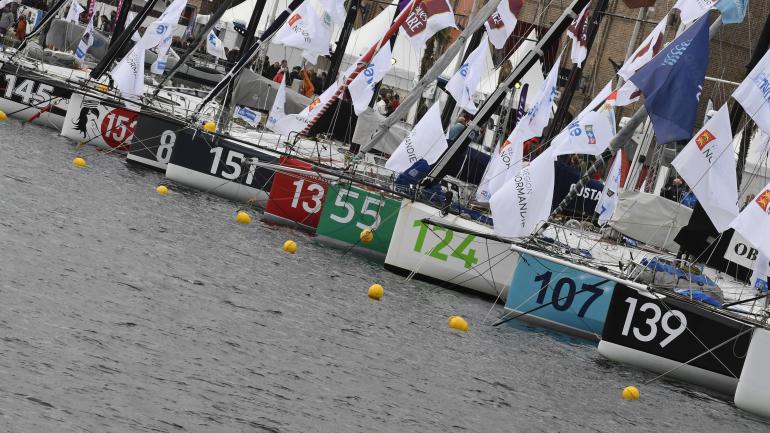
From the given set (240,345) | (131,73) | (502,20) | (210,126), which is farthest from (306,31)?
(240,345)

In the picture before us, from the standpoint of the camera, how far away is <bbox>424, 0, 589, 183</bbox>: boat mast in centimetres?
2444

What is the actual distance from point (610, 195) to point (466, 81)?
344 cm

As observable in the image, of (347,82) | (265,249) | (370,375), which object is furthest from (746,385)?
(347,82)

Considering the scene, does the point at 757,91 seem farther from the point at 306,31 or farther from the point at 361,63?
the point at 306,31

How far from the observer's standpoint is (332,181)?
24.9m

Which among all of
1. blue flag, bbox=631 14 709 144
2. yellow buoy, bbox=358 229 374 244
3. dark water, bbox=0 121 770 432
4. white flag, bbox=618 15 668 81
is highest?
white flag, bbox=618 15 668 81

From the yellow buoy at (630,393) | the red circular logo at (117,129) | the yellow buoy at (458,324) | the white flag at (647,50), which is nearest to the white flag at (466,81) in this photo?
the white flag at (647,50)

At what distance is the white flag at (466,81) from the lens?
2586 cm

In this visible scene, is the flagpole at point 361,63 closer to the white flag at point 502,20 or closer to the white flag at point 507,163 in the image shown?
the white flag at point 502,20

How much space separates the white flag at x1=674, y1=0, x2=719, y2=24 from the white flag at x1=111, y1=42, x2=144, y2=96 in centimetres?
1205

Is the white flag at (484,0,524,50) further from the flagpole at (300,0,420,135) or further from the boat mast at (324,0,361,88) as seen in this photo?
the boat mast at (324,0,361,88)

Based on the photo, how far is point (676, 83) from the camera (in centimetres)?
2098

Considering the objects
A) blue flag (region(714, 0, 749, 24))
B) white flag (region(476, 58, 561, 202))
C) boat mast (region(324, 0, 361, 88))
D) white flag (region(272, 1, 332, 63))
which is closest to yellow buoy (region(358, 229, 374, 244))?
white flag (region(476, 58, 561, 202))

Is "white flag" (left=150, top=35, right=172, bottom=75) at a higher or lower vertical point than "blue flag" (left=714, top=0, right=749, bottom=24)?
lower
